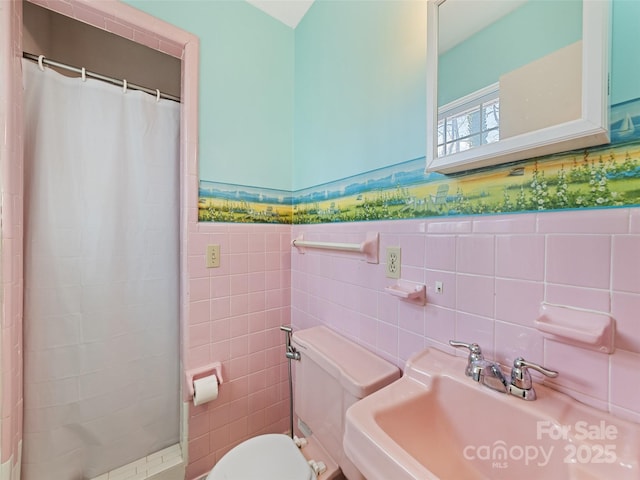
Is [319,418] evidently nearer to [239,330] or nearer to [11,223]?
[239,330]

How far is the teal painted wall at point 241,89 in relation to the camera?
1.24 m

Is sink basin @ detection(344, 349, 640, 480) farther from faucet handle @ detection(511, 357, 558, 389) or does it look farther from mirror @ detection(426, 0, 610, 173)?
mirror @ detection(426, 0, 610, 173)

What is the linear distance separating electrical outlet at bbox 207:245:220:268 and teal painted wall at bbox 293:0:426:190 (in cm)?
57

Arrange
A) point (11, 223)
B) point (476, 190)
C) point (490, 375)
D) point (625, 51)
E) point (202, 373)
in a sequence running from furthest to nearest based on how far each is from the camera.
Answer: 1. point (202, 373)
2. point (11, 223)
3. point (476, 190)
4. point (490, 375)
5. point (625, 51)

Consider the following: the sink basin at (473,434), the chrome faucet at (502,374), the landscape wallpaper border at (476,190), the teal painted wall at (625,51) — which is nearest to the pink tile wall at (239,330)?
the landscape wallpaper border at (476,190)

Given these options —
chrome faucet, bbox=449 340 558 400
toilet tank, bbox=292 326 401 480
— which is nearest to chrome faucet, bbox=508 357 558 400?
chrome faucet, bbox=449 340 558 400

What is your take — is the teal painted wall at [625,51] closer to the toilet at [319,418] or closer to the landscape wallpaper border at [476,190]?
the landscape wallpaper border at [476,190]

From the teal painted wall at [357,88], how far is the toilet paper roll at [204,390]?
42.7 inches

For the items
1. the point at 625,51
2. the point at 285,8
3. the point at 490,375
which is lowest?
the point at 490,375

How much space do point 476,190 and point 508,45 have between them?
1.21 feet

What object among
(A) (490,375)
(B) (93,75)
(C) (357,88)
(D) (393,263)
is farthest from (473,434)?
(B) (93,75)

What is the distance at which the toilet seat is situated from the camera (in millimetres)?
916

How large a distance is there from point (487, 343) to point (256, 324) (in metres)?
1.09

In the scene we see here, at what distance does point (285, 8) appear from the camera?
4.49 ft
